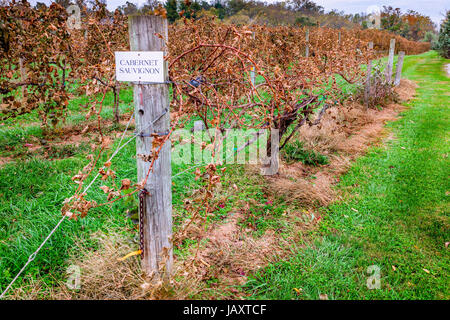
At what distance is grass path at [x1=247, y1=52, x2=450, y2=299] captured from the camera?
8.70 feet

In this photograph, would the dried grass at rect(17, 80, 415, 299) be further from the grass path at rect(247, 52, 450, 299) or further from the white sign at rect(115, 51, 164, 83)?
the white sign at rect(115, 51, 164, 83)

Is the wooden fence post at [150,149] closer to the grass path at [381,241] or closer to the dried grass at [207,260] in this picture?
the dried grass at [207,260]

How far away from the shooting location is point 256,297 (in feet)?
8.38

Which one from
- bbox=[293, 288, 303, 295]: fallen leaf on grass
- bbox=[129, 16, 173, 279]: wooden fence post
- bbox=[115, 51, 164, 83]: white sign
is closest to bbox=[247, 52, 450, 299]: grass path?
bbox=[293, 288, 303, 295]: fallen leaf on grass

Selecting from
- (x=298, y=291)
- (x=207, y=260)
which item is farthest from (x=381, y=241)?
(x=207, y=260)

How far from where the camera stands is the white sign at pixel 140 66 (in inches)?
79.1

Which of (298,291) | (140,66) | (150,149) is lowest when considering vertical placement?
(298,291)

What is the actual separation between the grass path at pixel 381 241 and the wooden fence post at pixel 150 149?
0.87 m

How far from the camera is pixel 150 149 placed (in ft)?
7.21

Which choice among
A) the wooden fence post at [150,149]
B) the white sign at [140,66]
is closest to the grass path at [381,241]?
the wooden fence post at [150,149]

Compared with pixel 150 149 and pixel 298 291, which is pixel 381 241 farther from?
pixel 150 149

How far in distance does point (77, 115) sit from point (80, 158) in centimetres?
322

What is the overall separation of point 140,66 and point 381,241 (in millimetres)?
2823

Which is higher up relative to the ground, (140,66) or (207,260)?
(140,66)
